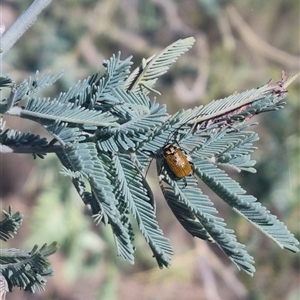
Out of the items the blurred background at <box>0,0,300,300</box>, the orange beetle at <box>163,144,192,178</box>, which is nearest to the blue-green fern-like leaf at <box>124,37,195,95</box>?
the orange beetle at <box>163,144,192,178</box>

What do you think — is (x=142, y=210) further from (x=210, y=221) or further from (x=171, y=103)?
(x=171, y=103)

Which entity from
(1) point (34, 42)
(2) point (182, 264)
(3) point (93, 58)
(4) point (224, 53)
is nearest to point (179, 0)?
(4) point (224, 53)

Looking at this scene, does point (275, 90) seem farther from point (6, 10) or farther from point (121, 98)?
point (6, 10)

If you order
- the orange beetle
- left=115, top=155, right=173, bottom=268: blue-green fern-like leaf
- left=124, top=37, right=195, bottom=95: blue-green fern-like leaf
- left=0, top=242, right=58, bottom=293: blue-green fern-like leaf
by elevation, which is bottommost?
left=0, top=242, right=58, bottom=293: blue-green fern-like leaf

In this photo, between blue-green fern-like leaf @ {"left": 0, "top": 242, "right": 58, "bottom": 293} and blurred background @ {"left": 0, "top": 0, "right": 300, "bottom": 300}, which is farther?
blurred background @ {"left": 0, "top": 0, "right": 300, "bottom": 300}

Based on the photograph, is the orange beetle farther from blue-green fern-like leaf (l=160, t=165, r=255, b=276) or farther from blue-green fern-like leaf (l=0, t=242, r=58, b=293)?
blue-green fern-like leaf (l=0, t=242, r=58, b=293)

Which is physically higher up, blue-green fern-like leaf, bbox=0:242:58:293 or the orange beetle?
the orange beetle

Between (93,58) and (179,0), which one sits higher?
(179,0)

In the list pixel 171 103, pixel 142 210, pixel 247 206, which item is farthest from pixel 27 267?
pixel 171 103

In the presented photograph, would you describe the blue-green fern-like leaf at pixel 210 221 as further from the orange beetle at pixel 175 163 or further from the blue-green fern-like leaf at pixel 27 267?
the blue-green fern-like leaf at pixel 27 267
